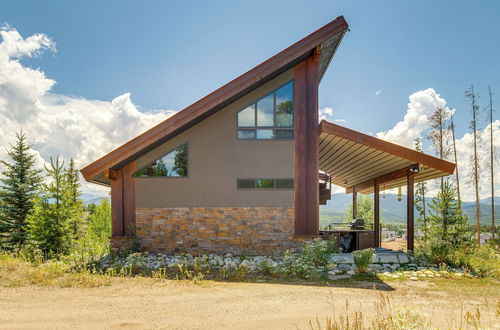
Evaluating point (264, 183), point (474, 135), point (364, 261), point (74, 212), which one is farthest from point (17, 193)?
Answer: point (474, 135)

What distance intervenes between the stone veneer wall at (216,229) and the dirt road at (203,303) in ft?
9.53

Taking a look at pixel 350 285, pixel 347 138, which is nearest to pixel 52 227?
pixel 350 285

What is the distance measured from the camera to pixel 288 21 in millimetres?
10750

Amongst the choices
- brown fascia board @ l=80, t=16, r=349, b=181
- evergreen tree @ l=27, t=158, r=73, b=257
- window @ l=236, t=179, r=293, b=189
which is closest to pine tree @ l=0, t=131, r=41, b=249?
evergreen tree @ l=27, t=158, r=73, b=257

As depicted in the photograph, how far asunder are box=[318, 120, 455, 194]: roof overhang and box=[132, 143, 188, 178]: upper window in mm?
4403

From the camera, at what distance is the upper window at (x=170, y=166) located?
34.2 ft

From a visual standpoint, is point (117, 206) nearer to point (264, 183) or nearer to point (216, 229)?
point (216, 229)

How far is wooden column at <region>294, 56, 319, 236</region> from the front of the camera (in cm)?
1028

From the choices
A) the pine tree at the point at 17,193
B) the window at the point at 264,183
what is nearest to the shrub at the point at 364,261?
the window at the point at 264,183

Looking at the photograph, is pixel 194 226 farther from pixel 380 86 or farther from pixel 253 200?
pixel 380 86

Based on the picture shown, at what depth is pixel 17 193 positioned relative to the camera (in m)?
13.0

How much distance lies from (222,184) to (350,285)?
4927 millimetres

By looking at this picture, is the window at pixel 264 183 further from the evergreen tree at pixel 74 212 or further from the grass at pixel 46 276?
the evergreen tree at pixel 74 212

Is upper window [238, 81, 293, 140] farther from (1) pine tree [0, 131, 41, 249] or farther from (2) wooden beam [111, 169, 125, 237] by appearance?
(1) pine tree [0, 131, 41, 249]
